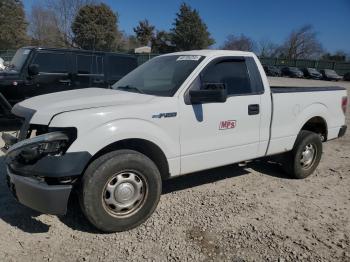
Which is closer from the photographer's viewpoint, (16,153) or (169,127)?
(16,153)

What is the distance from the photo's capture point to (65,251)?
340 centimetres

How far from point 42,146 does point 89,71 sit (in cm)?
632

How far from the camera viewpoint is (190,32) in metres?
59.8

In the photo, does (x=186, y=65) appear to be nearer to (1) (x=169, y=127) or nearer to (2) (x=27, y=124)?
(1) (x=169, y=127)

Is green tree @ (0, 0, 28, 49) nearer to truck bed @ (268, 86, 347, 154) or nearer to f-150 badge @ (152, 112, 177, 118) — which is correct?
truck bed @ (268, 86, 347, 154)

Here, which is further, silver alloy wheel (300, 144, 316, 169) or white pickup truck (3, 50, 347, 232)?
silver alloy wheel (300, 144, 316, 169)

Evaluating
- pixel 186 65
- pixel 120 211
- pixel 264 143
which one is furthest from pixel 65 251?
pixel 264 143

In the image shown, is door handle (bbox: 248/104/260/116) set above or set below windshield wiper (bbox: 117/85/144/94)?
below

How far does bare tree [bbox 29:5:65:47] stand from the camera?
2223 inches

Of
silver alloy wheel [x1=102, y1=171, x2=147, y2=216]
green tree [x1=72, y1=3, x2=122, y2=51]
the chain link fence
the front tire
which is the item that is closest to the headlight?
the front tire

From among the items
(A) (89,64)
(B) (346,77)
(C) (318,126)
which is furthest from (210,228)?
(B) (346,77)

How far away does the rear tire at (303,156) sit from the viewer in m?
5.36

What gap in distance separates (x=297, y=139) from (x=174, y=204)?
217cm

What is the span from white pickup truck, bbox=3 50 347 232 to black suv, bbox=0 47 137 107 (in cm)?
422
